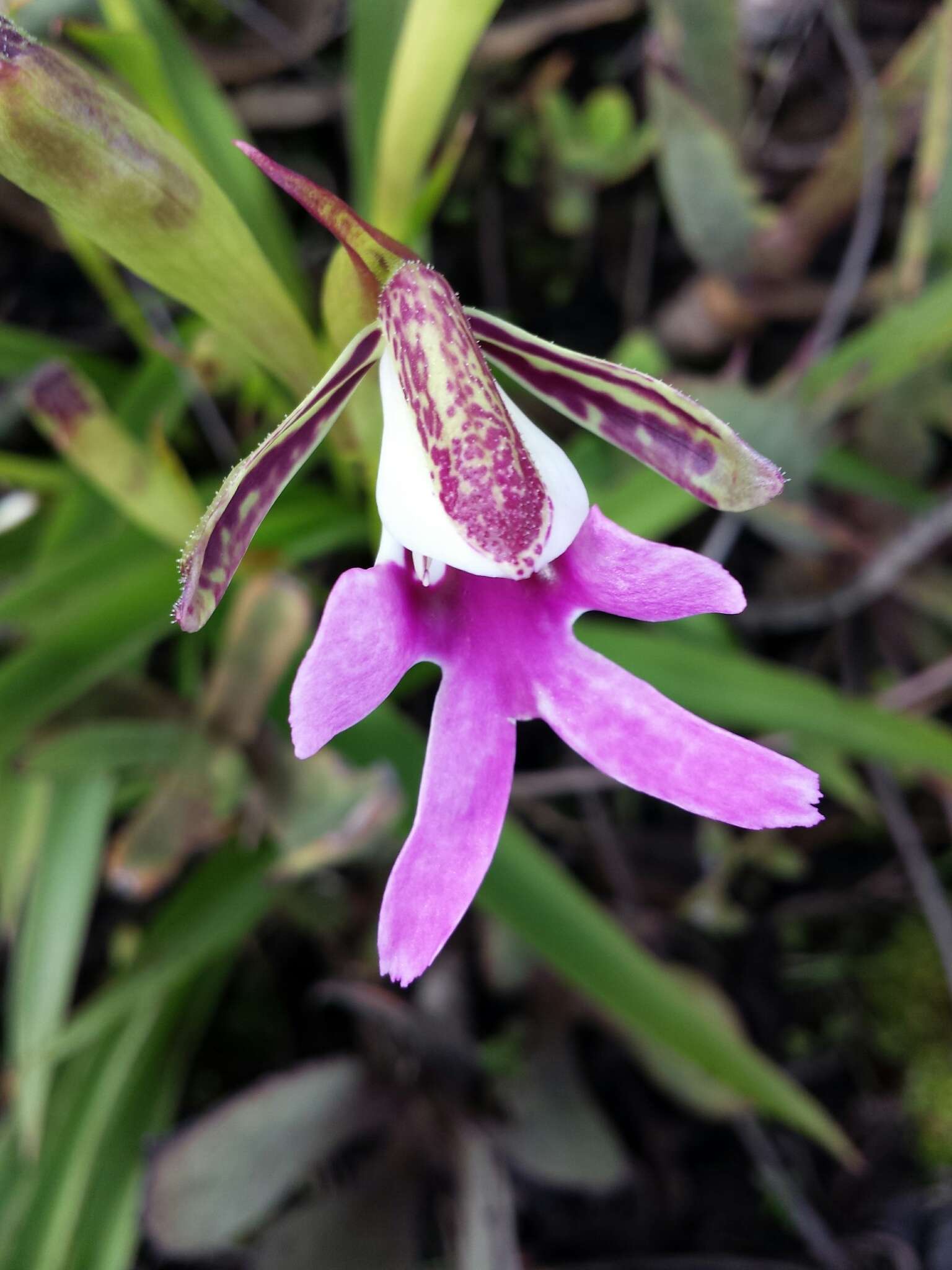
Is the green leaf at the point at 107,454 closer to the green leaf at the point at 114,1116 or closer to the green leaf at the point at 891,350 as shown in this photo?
the green leaf at the point at 114,1116

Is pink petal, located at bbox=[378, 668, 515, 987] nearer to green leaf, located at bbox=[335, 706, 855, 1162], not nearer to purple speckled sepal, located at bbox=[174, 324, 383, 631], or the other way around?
purple speckled sepal, located at bbox=[174, 324, 383, 631]

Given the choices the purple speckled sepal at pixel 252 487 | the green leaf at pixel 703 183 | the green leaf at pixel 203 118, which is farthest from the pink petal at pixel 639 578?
the green leaf at pixel 703 183

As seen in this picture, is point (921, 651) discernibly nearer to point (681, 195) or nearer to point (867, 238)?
point (867, 238)

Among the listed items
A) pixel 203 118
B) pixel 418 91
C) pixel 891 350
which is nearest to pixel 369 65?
pixel 203 118

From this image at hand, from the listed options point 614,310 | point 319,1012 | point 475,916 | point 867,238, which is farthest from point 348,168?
point 319,1012

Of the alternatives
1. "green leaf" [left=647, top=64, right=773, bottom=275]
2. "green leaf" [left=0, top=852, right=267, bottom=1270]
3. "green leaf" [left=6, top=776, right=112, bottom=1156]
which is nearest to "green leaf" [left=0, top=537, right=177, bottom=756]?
"green leaf" [left=6, top=776, right=112, bottom=1156]
